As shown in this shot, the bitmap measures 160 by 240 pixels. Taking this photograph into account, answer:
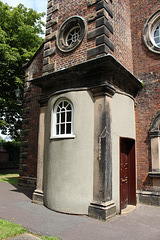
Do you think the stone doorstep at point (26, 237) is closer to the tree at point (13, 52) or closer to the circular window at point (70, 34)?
the circular window at point (70, 34)

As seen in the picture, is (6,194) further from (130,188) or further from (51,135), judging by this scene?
(130,188)

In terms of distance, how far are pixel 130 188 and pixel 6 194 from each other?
5.27 metres

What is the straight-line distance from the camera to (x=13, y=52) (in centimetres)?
1407

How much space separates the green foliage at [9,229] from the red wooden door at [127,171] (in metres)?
3.54

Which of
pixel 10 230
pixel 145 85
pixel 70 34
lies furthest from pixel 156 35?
pixel 10 230

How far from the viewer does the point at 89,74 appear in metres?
6.38

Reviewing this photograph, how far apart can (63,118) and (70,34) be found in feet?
11.7

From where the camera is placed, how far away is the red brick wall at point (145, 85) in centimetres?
736

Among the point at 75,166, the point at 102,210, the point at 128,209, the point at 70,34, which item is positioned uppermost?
the point at 70,34

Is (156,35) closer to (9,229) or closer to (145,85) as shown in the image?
(145,85)

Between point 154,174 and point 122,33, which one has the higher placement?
point 122,33

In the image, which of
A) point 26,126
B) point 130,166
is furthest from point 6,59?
point 130,166

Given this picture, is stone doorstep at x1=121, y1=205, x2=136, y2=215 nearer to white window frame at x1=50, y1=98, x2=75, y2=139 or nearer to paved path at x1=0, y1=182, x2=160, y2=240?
paved path at x1=0, y1=182, x2=160, y2=240

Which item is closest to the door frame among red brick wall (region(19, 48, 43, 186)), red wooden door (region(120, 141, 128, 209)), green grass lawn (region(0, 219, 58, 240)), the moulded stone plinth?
red wooden door (region(120, 141, 128, 209))
